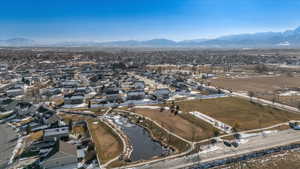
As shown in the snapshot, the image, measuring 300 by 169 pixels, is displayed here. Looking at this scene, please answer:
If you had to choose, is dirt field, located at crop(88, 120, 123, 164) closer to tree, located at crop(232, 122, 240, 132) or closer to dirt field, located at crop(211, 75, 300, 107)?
tree, located at crop(232, 122, 240, 132)

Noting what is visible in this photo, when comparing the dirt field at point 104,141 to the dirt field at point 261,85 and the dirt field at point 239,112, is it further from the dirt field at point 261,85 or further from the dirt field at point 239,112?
the dirt field at point 261,85

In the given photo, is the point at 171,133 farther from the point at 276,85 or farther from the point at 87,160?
the point at 276,85

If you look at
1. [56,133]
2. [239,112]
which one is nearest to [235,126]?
[239,112]

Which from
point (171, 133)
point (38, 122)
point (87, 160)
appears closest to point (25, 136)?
point (38, 122)

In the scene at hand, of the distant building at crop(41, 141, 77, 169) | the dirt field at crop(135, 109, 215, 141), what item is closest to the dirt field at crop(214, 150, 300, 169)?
the dirt field at crop(135, 109, 215, 141)

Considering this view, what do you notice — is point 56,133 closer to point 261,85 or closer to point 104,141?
point 104,141

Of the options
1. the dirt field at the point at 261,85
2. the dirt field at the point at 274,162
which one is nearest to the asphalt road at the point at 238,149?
the dirt field at the point at 274,162
